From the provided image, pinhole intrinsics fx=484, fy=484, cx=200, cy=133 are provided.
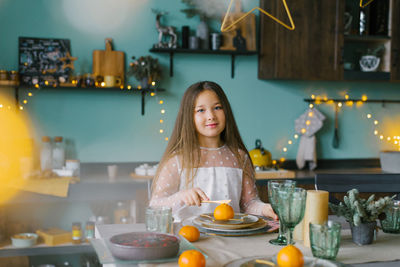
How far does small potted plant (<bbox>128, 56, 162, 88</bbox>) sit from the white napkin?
118cm

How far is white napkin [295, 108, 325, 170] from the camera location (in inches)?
144

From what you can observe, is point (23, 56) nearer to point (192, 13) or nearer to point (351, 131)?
point (192, 13)

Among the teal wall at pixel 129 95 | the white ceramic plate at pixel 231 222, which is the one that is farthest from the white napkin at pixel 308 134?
the white ceramic plate at pixel 231 222

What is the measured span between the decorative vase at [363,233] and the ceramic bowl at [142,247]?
1.61 feet

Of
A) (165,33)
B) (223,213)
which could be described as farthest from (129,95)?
(223,213)

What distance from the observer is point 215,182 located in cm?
196

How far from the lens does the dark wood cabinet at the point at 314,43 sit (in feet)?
11.4

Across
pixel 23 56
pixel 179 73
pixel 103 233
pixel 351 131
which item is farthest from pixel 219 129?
pixel 351 131

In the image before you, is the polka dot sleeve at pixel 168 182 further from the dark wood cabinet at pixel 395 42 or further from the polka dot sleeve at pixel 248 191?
the dark wood cabinet at pixel 395 42

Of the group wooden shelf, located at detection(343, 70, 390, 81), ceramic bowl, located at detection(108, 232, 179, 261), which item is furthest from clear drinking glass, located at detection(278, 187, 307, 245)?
wooden shelf, located at detection(343, 70, 390, 81)

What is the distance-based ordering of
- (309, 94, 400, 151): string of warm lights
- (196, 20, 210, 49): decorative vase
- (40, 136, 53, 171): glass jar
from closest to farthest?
(40, 136, 53, 171): glass jar
(196, 20, 210, 49): decorative vase
(309, 94, 400, 151): string of warm lights

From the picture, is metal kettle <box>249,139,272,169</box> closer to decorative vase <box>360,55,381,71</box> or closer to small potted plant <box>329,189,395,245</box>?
decorative vase <box>360,55,381,71</box>

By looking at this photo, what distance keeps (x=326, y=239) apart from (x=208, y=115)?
0.92m

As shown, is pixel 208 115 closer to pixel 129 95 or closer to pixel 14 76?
pixel 129 95
